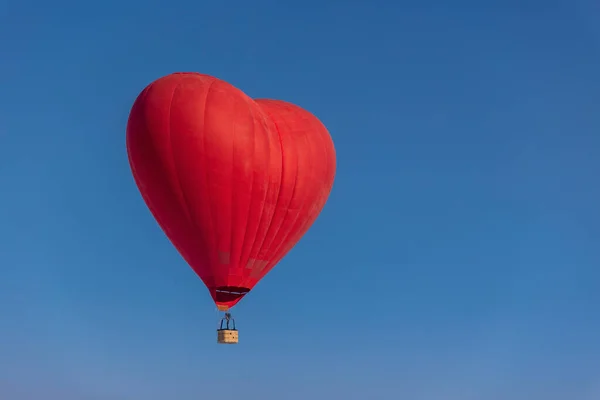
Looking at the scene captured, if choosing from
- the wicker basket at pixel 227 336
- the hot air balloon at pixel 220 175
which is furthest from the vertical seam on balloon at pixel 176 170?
the wicker basket at pixel 227 336

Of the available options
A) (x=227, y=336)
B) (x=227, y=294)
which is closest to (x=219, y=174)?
(x=227, y=294)

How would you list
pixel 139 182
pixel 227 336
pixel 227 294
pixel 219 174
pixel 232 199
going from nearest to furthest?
pixel 219 174 < pixel 232 199 < pixel 227 336 < pixel 227 294 < pixel 139 182

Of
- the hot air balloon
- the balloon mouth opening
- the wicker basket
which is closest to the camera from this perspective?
the hot air balloon

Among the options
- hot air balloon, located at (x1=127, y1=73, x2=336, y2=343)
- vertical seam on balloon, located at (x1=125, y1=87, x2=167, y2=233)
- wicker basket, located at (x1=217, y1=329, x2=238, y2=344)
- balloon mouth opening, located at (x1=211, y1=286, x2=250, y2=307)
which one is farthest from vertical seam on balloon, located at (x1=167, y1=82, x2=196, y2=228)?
wicker basket, located at (x1=217, y1=329, x2=238, y2=344)

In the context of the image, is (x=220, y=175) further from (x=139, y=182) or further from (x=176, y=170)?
(x=139, y=182)

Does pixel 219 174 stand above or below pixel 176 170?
below

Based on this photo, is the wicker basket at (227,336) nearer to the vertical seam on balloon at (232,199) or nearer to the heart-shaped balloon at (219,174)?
the heart-shaped balloon at (219,174)

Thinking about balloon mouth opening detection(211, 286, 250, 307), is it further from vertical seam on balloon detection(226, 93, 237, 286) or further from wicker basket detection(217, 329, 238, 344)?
wicker basket detection(217, 329, 238, 344)
